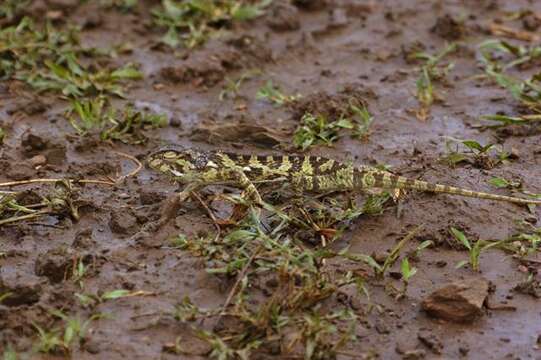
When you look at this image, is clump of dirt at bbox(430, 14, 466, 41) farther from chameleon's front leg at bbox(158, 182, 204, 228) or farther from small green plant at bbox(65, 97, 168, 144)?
chameleon's front leg at bbox(158, 182, 204, 228)

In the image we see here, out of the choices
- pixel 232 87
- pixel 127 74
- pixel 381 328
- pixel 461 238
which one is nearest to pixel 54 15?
pixel 127 74

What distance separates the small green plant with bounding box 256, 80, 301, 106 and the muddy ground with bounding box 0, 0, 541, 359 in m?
0.07

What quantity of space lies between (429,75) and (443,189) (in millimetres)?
2711

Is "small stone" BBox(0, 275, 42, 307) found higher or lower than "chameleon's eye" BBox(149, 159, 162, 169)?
higher

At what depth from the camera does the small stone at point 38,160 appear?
7656mm

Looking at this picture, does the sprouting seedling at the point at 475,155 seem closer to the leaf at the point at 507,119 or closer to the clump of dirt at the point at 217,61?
the leaf at the point at 507,119

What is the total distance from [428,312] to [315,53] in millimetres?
4897

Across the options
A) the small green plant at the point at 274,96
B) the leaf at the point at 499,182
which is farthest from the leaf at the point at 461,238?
the small green plant at the point at 274,96

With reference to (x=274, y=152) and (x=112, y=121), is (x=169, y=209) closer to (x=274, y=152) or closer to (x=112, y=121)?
(x=274, y=152)

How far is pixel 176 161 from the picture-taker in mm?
7465

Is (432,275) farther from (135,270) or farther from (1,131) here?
(1,131)

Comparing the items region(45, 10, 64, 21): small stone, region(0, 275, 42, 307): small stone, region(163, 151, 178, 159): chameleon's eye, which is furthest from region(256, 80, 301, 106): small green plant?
region(0, 275, 42, 307): small stone

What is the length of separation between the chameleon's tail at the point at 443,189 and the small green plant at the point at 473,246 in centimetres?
42

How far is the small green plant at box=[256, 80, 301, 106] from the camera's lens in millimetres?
8883
